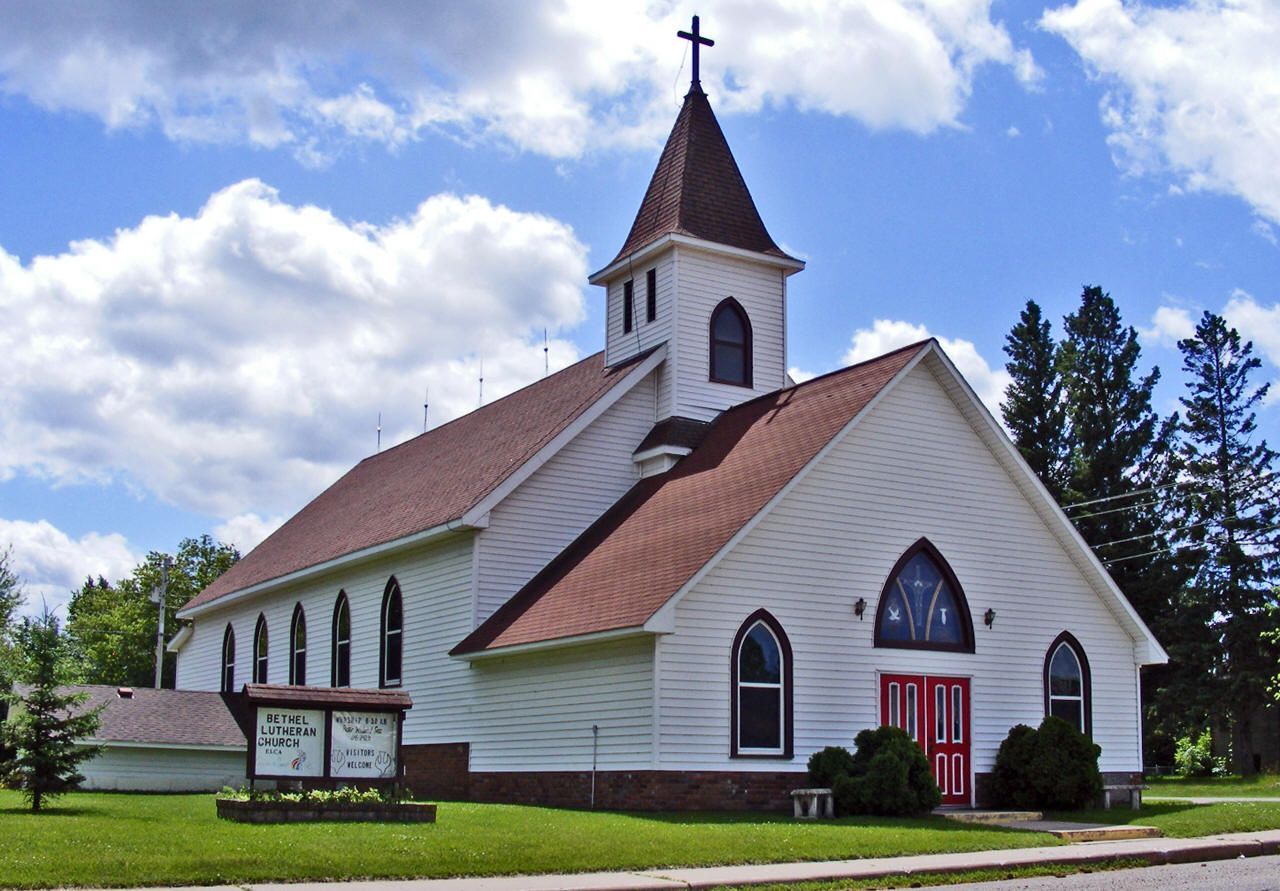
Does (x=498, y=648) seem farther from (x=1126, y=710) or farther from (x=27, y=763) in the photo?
(x=1126, y=710)

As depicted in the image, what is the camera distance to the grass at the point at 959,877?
50.8 ft

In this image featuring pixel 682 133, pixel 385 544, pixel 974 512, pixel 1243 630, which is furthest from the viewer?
pixel 1243 630

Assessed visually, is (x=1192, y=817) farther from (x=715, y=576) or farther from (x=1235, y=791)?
(x=1235, y=791)

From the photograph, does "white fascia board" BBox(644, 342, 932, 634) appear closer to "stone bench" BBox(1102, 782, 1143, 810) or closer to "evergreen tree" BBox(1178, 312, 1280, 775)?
"stone bench" BBox(1102, 782, 1143, 810)

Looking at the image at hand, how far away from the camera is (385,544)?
31500mm

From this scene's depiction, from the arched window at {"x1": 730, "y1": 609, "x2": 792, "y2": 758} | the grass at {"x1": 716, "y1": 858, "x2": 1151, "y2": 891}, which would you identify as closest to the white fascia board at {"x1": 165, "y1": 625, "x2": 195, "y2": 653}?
the arched window at {"x1": 730, "y1": 609, "x2": 792, "y2": 758}

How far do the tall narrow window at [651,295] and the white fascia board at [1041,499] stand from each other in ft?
26.1

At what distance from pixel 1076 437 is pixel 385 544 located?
38.4 m

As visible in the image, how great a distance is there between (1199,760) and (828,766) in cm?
3583

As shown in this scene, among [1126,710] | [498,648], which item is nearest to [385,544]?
[498,648]

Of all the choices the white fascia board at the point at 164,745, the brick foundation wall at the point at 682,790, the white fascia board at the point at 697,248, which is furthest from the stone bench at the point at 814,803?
the white fascia board at the point at 164,745

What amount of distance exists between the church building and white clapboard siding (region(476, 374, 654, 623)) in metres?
0.05

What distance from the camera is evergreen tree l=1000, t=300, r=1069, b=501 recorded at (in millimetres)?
62719

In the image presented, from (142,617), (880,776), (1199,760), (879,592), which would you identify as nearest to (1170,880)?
(880,776)
